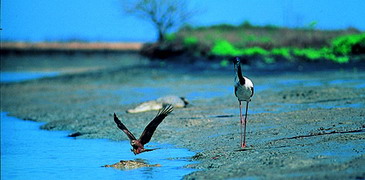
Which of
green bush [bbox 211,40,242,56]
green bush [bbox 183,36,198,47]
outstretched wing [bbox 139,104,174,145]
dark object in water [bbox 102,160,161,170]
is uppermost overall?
green bush [bbox 183,36,198,47]

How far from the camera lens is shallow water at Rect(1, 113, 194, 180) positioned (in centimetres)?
969

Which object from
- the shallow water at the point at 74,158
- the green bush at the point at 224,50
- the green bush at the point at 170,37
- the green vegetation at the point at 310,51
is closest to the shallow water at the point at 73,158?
the shallow water at the point at 74,158

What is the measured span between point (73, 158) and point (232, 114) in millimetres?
4625

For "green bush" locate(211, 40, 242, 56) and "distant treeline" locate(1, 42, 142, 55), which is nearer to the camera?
"green bush" locate(211, 40, 242, 56)

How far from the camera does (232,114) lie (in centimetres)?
1470

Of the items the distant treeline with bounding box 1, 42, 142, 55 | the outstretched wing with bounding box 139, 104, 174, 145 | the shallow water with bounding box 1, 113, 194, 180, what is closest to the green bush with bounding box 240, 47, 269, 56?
the shallow water with bounding box 1, 113, 194, 180

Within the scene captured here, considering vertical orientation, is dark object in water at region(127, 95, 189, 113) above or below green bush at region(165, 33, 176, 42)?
below

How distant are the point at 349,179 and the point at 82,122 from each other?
905cm

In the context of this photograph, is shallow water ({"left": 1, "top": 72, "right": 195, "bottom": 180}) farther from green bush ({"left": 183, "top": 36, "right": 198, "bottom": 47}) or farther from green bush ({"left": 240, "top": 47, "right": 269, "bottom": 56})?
green bush ({"left": 183, "top": 36, "right": 198, "bottom": 47})

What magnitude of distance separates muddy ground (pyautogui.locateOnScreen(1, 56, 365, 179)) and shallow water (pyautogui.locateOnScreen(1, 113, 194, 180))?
0.43 m

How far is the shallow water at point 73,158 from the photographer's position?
31.8ft

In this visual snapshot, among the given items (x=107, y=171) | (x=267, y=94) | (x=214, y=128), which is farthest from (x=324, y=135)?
(x=267, y=94)

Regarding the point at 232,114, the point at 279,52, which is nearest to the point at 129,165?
the point at 232,114

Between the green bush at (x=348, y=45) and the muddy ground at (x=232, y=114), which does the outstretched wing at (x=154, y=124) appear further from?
the green bush at (x=348, y=45)
